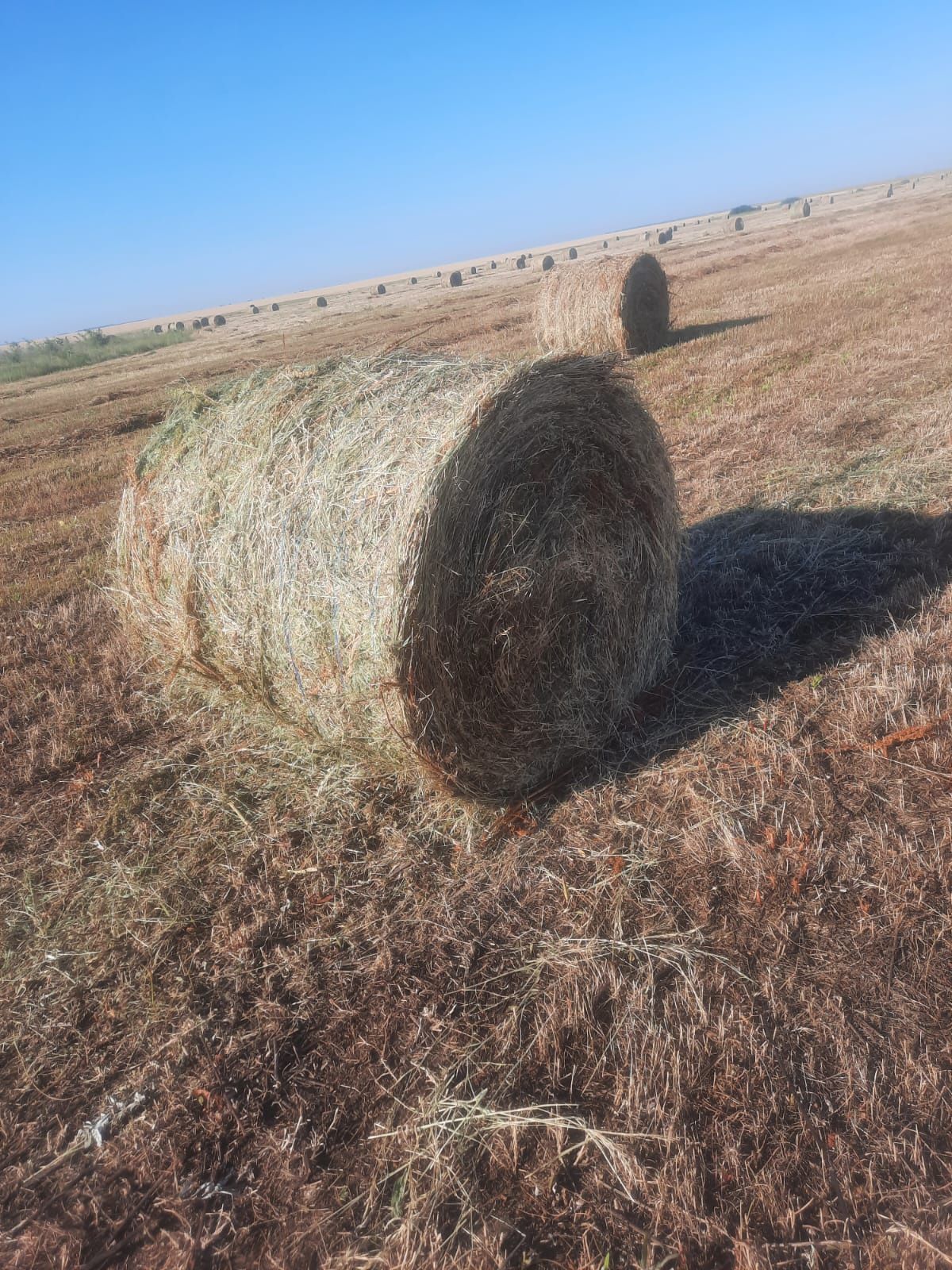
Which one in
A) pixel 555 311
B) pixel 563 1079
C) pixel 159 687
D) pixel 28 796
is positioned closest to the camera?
pixel 563 1079

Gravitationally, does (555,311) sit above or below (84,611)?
above

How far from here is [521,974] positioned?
283cm

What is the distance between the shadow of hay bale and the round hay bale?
9189 mm

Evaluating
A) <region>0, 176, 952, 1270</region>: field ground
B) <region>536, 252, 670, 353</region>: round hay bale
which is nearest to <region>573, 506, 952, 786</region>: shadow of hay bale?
<region>0, 176, 952, 1270</region>: field ground

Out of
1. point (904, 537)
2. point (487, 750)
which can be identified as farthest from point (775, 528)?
point (487, 750)

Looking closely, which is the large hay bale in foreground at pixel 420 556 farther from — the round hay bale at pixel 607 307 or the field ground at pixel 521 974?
the round hay bale at pixel 607 307

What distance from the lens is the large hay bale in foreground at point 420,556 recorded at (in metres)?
3.33

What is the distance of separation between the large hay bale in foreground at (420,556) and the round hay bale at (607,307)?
35.9ft

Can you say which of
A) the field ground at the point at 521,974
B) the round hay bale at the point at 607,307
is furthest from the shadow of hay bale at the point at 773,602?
the round hay bale at the point at 607,307

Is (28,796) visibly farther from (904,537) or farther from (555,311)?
(555,311)

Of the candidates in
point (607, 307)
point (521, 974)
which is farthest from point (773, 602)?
point (607, 307)

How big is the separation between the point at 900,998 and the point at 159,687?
14.4 ft

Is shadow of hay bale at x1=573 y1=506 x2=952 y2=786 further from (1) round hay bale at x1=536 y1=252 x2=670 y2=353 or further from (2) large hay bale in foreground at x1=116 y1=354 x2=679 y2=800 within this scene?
(1) round hay bale at x1=536 y1=252 x2=670 y2=353

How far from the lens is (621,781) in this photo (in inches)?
150
